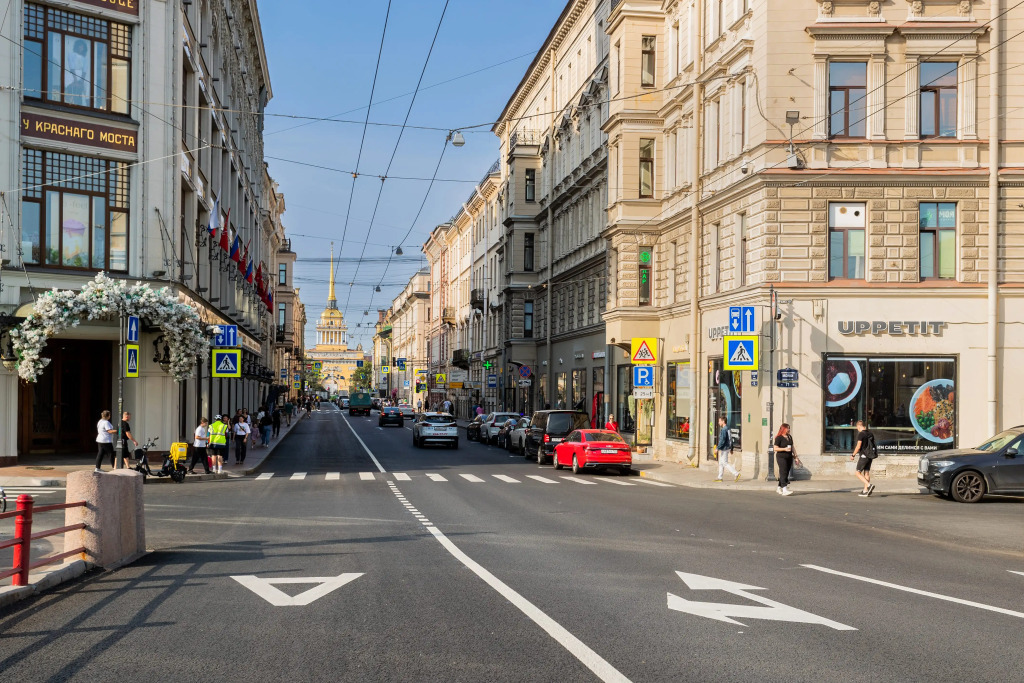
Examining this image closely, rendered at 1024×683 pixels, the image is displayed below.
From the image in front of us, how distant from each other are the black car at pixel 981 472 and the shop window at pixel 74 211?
22.7 m

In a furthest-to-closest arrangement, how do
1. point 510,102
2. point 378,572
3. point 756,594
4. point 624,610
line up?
point 510,102 → point 378,572 → point 756,594 → point 624,610

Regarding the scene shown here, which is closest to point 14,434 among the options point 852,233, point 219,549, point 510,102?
point 219,549

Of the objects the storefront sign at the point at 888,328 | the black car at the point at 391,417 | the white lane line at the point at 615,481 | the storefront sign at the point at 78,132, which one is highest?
the storefront sign at the point at 78,132

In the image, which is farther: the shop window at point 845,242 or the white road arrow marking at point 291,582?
the shop window at point 845,242

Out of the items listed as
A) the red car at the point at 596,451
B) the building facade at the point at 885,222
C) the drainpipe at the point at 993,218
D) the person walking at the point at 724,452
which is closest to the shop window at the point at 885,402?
the building facade at the point at 885,222

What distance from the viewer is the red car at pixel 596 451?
31.2 meters

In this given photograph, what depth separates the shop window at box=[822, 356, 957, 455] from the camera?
28500 mm

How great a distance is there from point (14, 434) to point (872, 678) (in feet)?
89.5

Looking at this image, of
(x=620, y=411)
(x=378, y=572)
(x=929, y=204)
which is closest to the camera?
(x=378, y=572)

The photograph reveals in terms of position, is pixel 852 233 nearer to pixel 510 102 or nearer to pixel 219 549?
pixel 219 549

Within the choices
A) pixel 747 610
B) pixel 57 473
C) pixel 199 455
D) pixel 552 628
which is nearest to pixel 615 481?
pixel 199 455

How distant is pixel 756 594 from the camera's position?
415 inches

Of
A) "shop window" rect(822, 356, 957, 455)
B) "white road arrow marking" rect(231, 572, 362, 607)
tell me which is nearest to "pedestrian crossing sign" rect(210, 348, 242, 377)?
"shop window" rect(822, 356, 957, 455)

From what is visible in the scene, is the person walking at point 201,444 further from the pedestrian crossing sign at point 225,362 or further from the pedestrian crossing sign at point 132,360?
the pedestrian crossing sign at point 225,362
